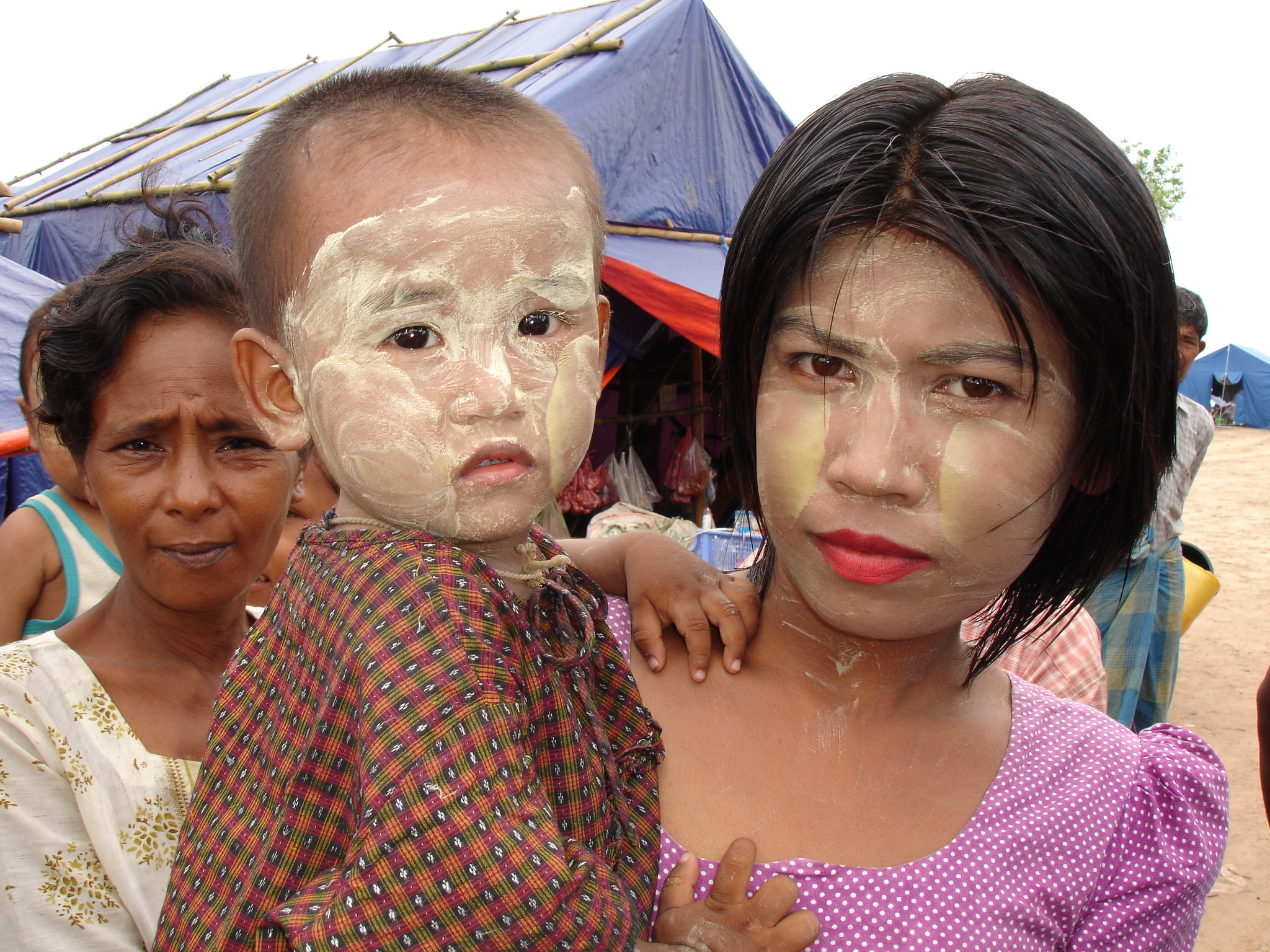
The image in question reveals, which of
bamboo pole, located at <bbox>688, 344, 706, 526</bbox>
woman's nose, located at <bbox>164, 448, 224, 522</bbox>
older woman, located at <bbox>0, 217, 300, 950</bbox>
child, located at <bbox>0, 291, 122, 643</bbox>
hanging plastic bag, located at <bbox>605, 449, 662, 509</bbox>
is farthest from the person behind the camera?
bamboo pole, located at <bbox>688, 344, 706, 526</bbox>

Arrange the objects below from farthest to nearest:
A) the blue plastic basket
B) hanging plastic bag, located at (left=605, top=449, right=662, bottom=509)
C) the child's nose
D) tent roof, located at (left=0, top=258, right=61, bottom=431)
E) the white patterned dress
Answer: hanging plastic bag, located at (left=605, top=449, right=662, bottom=509) < the blue plastic basket < tent roof, located at (left=0, top=258, right=61, bottom=431) < the white patterned dress < the child's nose

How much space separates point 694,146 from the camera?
20.9ft

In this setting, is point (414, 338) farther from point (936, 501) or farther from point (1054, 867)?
point (1054, 867)

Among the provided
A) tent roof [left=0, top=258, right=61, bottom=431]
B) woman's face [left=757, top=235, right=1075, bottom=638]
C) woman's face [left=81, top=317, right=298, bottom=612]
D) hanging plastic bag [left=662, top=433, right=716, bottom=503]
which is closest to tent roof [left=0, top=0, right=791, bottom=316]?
hanging plastic bag [left=662, top=433, right=716, bottom=503]

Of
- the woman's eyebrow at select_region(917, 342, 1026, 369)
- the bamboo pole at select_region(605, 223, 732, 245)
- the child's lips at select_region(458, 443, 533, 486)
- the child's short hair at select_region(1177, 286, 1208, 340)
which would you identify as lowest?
the child's short hair at select_region(1177, 286, 1208, 340)

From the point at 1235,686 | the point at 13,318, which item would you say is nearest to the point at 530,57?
the point at 13,318

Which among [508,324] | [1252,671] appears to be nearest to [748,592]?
[508,324]

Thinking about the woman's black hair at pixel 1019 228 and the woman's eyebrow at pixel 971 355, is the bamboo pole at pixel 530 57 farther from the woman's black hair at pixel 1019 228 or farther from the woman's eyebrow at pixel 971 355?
the woman's eyebrow at pixel 971 355

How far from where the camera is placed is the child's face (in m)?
0.93

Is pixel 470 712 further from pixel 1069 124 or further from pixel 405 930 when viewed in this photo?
pixel 1069 124

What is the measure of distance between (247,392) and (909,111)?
90cm

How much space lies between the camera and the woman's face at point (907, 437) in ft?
3.30

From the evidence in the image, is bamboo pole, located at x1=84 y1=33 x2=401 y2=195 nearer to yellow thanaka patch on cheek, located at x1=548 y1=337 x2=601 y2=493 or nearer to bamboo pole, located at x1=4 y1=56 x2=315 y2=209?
bamboo pole, located at x1=4 y1=56 x2=315 y2=209

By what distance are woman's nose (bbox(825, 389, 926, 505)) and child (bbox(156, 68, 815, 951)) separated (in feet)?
1.06
